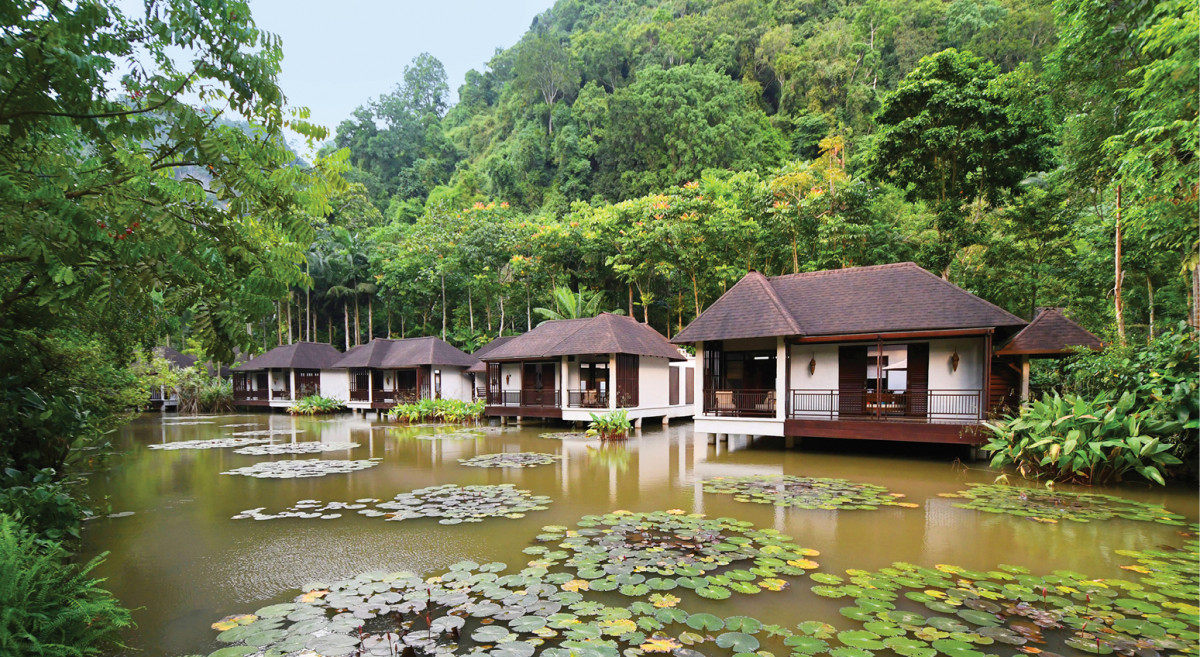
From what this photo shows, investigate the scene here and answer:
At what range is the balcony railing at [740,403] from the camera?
596 inches

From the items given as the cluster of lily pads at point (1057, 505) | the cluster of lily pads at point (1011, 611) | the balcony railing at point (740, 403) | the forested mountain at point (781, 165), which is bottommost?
the cluster of lily pads at point (1057, 505)

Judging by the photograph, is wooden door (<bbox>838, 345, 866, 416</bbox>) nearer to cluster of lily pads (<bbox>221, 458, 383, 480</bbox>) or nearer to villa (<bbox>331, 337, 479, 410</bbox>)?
cluster of lily pads (<bbox>221, 458, 383, 480</bbox>)

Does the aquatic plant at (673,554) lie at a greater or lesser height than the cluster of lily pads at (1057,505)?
greater

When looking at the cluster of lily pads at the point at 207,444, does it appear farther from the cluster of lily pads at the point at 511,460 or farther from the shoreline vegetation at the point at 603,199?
the cluster of lily pads at the point at 511,460

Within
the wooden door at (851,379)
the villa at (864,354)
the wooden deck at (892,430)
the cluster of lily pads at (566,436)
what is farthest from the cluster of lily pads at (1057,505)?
the cluster of lily pads at (566,436)

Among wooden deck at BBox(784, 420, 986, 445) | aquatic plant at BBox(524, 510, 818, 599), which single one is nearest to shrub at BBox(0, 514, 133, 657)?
aquatic plant at BBox(524, 510, 818, 599)

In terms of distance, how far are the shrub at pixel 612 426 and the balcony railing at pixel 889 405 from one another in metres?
4.91

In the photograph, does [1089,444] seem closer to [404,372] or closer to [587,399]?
[587,399]

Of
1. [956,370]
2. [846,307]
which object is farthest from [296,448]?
[956,370]

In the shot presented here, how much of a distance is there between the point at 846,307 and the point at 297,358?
28.5 meters

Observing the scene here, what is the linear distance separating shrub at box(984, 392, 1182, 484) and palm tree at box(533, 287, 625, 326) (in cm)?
1796

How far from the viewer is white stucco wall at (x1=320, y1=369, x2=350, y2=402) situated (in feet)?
101

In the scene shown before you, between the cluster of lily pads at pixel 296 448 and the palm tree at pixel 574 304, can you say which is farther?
the palm tree at pixel 574 304

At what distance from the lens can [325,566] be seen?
5.76 m
